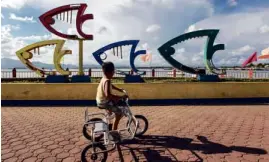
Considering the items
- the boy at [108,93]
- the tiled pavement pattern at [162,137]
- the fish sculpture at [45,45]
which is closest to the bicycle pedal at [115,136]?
the tiled pavement pattern at [162,137]

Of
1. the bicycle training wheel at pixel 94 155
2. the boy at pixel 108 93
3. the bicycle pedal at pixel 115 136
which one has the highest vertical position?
the boy at pixel 108 93

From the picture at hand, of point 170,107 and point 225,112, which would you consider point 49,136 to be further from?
point 225,112

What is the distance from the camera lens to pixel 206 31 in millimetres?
10789

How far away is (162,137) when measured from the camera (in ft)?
17.2

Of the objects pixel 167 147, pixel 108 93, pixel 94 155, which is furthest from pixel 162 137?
pixel 94 155

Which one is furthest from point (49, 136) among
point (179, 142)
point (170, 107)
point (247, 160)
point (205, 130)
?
point (170, 107)

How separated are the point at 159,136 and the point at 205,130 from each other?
126cm

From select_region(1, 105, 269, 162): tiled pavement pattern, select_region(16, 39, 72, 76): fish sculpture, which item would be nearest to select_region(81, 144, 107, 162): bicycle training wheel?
select_region(1, 105, 269, 162): tiled pavement pattern

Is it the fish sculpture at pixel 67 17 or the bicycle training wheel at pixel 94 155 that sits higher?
the fish sculpture at pixel 67 17

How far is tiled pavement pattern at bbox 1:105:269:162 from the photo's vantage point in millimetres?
4211

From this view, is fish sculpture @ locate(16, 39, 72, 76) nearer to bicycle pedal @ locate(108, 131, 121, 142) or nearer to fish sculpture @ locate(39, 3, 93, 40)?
fish sculpture @ locate(39, 3, 93, 40)

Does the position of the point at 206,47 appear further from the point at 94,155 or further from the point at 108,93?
the point at 94,155

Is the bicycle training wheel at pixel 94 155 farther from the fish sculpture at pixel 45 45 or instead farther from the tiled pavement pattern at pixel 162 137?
the fish sculpture at pixel 45 45

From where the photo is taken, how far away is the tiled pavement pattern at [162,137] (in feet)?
13.8
